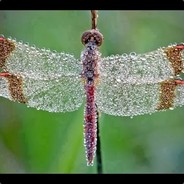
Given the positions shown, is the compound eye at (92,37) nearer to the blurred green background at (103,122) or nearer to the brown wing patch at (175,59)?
the brown wing patch at (175,59)

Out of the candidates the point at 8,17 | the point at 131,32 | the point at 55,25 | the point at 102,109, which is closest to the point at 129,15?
the point at 131,32

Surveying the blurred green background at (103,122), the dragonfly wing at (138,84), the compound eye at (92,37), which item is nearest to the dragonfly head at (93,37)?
the compound eye at (92,37)

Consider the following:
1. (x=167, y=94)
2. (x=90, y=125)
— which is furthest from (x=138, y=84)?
(x=90, y=125)

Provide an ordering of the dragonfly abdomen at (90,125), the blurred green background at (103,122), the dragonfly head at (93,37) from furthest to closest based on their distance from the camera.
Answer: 1. the blurred green background at (103,122)
2. the dragonfly abdomen at (90,125)
3. the dragonfly head at (93,37)

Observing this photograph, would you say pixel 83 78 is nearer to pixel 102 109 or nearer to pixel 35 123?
pixel 102 109

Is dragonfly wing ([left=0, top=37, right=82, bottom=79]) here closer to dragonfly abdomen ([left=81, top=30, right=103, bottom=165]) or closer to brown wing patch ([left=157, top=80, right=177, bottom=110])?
dragonfly abdomen ([left=81, top=30, right=103, bottom=165])
